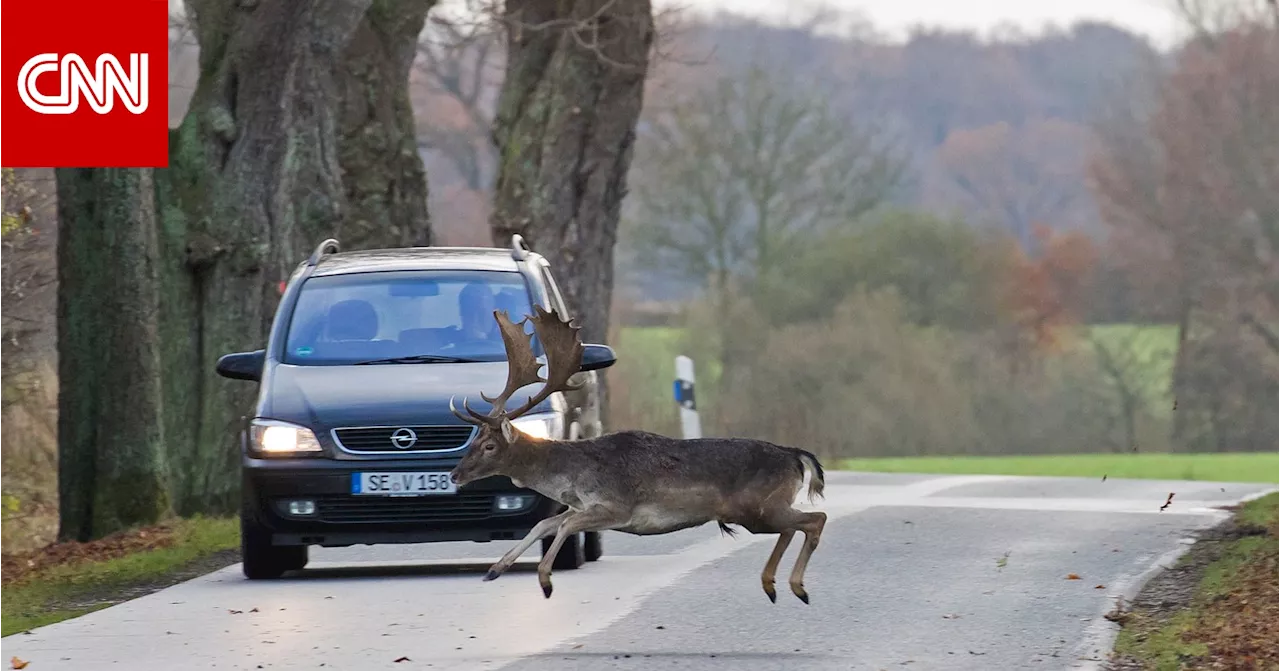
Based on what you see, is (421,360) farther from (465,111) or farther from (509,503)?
(465,111)

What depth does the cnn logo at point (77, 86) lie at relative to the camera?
2559 cm

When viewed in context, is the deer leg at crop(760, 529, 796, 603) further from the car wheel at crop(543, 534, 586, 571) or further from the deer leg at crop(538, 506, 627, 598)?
the car wheel at crop(543, 534, 586, 571)

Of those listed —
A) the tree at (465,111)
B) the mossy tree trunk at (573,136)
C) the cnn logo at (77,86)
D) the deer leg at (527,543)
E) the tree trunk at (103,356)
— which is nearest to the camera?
the deer leg at (527,543)

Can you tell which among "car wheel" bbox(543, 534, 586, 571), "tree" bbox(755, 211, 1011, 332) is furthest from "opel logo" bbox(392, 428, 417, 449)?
"tree" bbox(755, 211, 1011, 332)

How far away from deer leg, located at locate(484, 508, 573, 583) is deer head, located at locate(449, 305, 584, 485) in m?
0.44

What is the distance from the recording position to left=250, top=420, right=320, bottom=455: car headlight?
13.8 meters

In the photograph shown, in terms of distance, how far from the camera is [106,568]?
51.7 feet

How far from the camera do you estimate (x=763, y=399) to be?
52.4 metres

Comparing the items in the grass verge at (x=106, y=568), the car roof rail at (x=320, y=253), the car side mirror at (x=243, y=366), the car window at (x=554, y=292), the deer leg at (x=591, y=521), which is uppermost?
the car roof rail at (x=320, y=253)

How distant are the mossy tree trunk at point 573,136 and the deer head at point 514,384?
17.3 m

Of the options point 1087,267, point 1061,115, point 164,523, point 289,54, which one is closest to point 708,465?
point 164,523

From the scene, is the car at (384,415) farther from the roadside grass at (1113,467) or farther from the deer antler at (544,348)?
the roadside grass at (1113,467)

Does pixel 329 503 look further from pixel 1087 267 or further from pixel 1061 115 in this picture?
pixel 1061 115

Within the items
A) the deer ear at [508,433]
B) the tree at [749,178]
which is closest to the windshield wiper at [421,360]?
the deer ear at [508,433]
